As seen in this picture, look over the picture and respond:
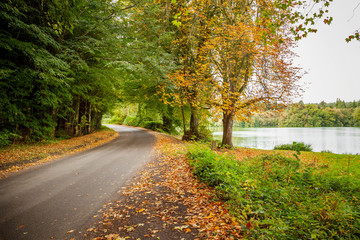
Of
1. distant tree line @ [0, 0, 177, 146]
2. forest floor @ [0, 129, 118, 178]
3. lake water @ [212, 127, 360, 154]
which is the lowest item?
lake water @ [212, 127, 360, 154]

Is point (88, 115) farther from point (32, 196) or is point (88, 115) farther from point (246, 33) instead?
point (246, 33)

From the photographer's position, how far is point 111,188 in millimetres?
5875

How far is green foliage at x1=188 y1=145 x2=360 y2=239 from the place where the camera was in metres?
2.91

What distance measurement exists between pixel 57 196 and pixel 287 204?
6.30 metres

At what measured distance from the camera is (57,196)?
518cm

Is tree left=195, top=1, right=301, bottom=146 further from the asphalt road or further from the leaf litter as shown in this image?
the asphalt road

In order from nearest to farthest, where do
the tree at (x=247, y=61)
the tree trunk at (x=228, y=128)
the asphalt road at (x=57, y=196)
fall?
the asphalt road at (x=57, y=196)
the tree at (x=247, y=61)
the tree trunk at (x=228, y=128)

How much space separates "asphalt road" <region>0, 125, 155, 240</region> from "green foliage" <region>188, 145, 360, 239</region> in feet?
11.0

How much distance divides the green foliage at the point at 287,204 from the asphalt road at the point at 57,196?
3.35m

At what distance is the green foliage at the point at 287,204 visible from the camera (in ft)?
9.53

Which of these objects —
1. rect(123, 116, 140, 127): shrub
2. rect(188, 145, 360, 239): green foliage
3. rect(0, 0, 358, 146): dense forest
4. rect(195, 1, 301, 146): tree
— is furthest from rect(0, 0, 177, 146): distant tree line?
rect(123, 116, 140, 127): shrub

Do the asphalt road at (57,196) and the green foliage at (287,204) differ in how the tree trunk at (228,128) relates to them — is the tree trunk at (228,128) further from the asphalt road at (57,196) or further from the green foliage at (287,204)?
the asphalt road at (57,196)

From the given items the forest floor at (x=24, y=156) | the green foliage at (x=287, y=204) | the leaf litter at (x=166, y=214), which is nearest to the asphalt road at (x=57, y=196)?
the leaf litter at (x=166, y=214)

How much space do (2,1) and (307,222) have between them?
40.8 feet
